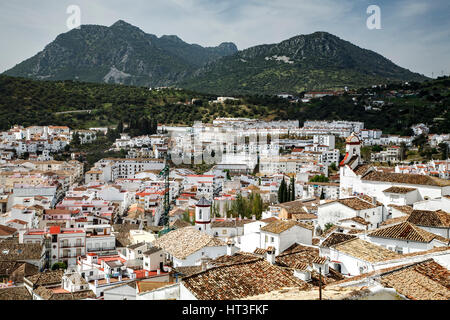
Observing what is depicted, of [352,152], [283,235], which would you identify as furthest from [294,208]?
→ [283,235]

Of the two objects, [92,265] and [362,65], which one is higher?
[362,65]

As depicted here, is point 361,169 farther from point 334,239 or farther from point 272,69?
point 272,69

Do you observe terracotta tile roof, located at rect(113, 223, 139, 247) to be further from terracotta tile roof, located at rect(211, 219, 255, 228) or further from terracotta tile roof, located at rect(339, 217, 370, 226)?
terracotta tile roof, located at rect(339, 217, 370, 226)

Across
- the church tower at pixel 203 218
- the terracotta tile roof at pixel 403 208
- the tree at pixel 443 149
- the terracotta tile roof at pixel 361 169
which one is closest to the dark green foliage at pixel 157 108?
the tree at pixel 443 149

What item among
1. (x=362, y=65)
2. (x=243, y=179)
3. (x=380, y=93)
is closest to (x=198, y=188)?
(x=243, y=179)

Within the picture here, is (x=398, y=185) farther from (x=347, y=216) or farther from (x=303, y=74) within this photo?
(x=303, y=74)
